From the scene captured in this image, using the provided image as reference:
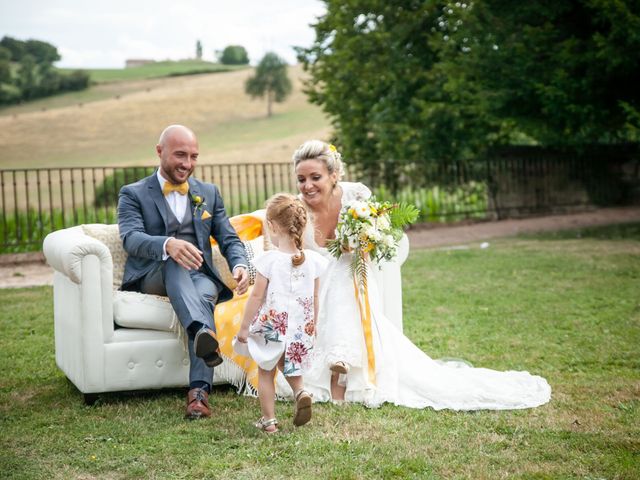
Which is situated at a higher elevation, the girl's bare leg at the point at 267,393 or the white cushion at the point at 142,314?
the white cushion at the point at 142,314

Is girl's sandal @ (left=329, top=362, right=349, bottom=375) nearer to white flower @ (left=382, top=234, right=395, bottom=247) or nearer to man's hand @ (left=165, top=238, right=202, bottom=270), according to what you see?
white flower @ (left=382, top=234, right=395, bottom=247)

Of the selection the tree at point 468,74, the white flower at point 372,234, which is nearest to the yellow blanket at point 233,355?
the white flower at point 372,234

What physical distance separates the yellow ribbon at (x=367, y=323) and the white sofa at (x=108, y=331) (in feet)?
3.22

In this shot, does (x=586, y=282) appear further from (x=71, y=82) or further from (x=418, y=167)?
(x=71, y=82)

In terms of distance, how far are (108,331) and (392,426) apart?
1917mm

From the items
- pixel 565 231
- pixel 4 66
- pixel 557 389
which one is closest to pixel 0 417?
pixel 557 389

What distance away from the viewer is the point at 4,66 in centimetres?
5247

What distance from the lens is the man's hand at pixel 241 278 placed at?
4996mm

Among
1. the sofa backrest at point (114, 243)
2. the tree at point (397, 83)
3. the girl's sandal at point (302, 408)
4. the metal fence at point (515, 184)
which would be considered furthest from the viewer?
the metal fence at point (515, 184)

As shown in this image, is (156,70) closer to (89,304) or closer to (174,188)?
(174,188)

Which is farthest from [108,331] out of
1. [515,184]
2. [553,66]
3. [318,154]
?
[515,184]

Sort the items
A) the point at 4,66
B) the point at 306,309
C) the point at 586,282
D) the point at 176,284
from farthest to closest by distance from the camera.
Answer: the point at 4,66
the point at 586,282
the point at 176,284
the point at 306,309

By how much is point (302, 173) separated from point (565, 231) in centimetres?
1072

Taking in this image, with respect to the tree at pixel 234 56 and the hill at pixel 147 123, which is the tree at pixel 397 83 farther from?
the tree at pixel 234 56
